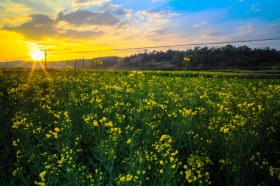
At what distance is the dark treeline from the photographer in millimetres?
24266

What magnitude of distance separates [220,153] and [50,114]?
438 centimetres

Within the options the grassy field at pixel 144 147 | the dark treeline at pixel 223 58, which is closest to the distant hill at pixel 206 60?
the dark treeline at pixel 223 58

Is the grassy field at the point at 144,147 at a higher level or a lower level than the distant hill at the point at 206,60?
lower

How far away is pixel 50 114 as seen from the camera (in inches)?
293

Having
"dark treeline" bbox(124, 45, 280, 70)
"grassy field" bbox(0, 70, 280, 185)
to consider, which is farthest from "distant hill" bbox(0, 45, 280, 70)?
"grassy field" bbox(0, 70, 280, 185)

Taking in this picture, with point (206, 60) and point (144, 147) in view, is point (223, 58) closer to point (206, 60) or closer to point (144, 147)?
point (206, 60)

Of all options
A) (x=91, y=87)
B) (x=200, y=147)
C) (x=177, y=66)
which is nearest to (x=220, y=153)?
(x=200, y=147)

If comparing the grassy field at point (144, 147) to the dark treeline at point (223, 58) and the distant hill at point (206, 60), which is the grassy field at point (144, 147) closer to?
the distant hill at point (206, 60)

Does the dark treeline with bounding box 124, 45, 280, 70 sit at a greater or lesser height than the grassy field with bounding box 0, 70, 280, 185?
greater

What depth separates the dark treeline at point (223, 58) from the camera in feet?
79.6

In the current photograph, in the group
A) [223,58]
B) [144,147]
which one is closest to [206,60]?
[223,58]

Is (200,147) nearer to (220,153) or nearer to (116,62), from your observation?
(220,153)

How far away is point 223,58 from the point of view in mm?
25766

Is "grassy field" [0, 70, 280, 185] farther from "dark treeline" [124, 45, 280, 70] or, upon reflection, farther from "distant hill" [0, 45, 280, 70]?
"dark treeline" [124, 45, 280, 70]
